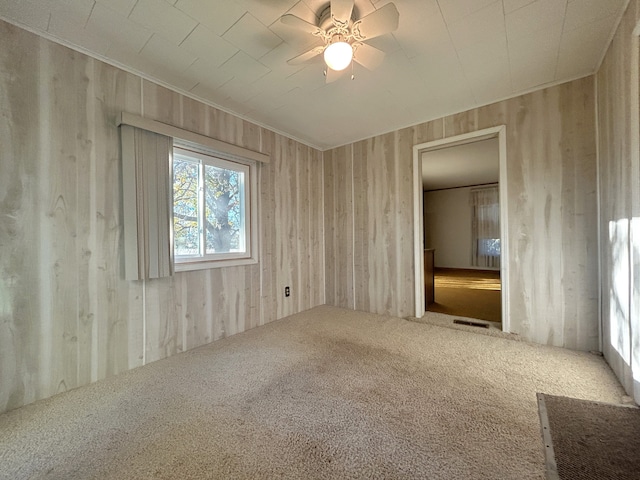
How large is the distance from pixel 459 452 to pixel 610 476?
582mm

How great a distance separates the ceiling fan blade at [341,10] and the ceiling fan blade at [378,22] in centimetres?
8

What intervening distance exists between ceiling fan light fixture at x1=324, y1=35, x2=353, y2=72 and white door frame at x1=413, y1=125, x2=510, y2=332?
1.85m

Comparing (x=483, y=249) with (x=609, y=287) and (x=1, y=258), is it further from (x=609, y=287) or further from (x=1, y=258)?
(x=1, y=258)

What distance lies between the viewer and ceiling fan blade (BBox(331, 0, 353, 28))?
1.38 m

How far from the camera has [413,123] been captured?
3139 mm

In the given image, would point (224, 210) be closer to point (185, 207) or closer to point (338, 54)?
point (185, 207)

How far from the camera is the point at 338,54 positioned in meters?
1.56

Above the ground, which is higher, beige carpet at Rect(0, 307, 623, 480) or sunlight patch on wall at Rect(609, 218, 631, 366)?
sunlight patch on wall at Rect(609, 218, 631, 366)

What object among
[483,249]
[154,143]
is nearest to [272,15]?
[154,143]

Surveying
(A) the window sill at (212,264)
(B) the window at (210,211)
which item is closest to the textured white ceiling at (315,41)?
(B) the window at (210,211)

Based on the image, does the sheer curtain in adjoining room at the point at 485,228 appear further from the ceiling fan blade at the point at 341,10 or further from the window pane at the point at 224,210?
the ceiling fan blade at the point at 341,10

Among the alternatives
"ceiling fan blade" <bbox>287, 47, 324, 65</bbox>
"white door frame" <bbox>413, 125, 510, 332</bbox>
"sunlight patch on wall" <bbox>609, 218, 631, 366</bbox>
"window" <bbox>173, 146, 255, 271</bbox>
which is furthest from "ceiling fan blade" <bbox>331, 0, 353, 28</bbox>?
"sunlight patch on wall" <bbox>609, 218, 631, 366</bbox>

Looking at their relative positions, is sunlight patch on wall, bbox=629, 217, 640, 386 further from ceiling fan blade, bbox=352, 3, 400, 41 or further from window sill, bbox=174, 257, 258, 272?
window sill, bbox=174, 257, 258, 272

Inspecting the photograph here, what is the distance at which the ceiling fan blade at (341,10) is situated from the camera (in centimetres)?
138
